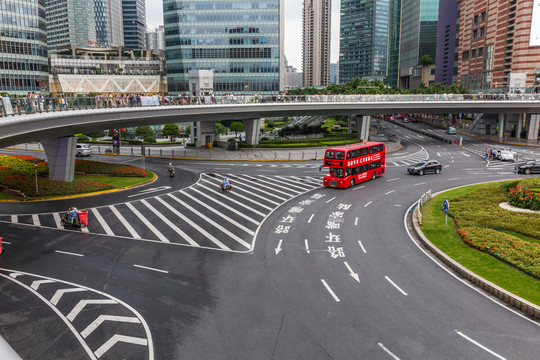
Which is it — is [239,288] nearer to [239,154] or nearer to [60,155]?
[60,155]

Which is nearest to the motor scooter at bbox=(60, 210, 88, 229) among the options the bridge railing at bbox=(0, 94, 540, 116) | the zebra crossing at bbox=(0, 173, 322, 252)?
the zebra crossing at bbox=(0, 173, 322, 252)

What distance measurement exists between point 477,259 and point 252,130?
52443mm

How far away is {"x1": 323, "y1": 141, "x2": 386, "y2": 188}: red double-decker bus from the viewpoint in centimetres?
4059

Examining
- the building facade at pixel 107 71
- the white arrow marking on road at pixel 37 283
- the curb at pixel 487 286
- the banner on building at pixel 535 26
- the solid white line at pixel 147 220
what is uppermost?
the banner on building at pixel 535 26

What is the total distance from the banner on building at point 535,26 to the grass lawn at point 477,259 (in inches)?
4308

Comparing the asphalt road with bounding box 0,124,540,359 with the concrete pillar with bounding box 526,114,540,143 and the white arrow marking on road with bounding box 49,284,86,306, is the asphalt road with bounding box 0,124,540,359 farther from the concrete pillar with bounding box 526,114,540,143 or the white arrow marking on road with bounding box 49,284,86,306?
the concrete pillar with bounding box 526,114,540,143

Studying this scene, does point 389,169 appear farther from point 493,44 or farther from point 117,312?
point 493,44

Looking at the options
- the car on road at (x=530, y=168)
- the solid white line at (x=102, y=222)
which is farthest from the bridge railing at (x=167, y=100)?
the car on road at (x=530, y=168)

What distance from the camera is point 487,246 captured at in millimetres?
23078

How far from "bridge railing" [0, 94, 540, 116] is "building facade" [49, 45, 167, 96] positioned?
83.1m

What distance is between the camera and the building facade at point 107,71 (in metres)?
146

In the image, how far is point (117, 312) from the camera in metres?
17.1

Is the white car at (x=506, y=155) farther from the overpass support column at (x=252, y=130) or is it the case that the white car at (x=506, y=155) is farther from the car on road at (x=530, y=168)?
the overpass support column at (x=252, y=130)

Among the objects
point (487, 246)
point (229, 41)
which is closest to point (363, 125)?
point (487, 246)
